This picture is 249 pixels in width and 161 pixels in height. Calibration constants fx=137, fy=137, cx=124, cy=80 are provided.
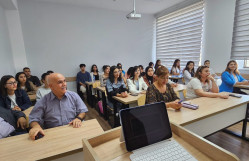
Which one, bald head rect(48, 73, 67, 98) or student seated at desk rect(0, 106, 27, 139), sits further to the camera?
student seated at desk rect(0, 106, 27, 139)

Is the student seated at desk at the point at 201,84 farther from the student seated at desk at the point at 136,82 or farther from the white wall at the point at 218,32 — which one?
the white wall at the point at 218,32

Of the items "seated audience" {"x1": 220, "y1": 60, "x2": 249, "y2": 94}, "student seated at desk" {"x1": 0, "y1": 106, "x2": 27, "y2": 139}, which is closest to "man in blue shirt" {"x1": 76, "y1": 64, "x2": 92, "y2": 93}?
"student seated at desk" {"x1": 0, "y1": 106, "x2": 27, "y2": 139}

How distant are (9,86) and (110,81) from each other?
1660 mm

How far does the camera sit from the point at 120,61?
19.3 ft

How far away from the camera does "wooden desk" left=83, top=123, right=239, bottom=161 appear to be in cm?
73

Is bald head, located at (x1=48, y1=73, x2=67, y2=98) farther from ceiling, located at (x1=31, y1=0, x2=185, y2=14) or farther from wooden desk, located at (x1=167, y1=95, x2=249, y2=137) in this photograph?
ceiling, located at (x1=31, y1=0, x2=185, y2=14)

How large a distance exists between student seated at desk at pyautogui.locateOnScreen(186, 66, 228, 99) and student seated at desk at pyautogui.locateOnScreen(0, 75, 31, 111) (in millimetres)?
2739

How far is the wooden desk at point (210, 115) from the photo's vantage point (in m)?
1.35

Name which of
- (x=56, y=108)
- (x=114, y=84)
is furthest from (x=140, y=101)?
(x=56, y=108)

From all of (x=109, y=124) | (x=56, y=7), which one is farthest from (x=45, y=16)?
(x=109, y=124)

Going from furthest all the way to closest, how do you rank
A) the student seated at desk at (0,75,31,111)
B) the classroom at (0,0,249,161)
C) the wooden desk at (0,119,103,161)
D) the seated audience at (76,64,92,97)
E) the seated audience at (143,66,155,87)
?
the seated audience at (76,64,92,97), the seated audience at (143,66,155,87), the student seated at desk at (0,75,31,111), the classroom at (0,0,249,161), the wooden desk at (0,119,103,161)

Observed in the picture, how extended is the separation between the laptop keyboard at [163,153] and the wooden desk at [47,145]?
49cm

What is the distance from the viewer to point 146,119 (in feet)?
2.77

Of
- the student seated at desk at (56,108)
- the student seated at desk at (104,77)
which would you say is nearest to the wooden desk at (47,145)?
the student seated at desk at (56,108)
